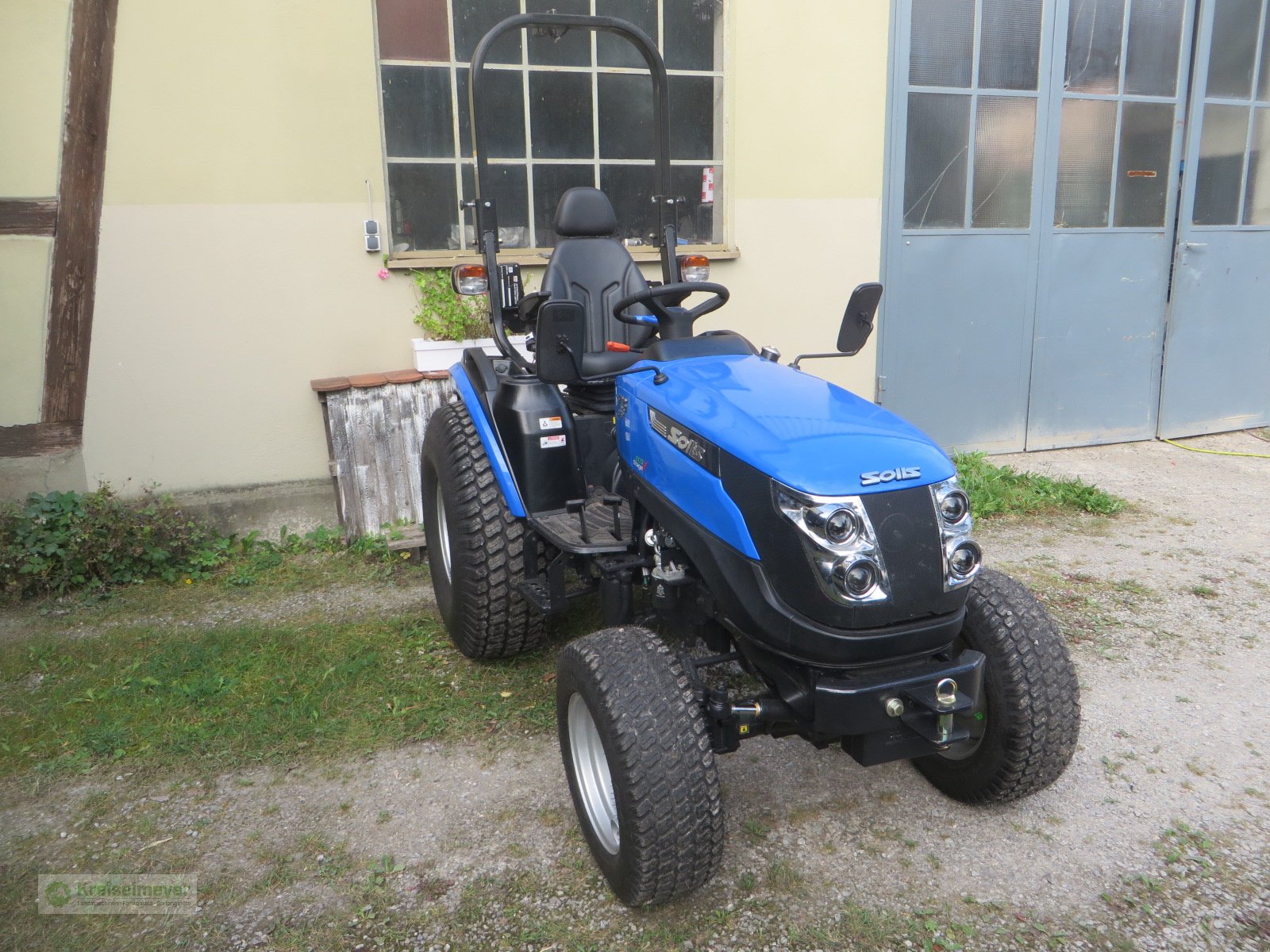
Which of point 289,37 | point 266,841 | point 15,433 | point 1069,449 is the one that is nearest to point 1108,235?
point 1069,449

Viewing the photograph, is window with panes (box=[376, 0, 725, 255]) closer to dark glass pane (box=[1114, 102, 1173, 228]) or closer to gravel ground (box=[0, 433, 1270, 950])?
dark glass pane (box=[1114, 102, 1173, 228])

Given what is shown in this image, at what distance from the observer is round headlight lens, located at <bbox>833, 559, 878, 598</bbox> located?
1.90 metres

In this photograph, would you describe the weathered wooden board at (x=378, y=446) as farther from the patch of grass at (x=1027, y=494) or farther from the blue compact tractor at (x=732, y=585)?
the patch of grass at (x=1027, y=494)

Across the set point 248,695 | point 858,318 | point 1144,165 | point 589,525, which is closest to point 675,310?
point 858,318

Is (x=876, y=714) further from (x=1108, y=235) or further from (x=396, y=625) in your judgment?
(x=1108, y=235)

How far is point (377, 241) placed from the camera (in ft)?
14.5

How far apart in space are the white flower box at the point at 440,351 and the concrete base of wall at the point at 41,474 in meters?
1.56

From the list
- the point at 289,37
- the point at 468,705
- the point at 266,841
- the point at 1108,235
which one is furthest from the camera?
the point at 1108,235

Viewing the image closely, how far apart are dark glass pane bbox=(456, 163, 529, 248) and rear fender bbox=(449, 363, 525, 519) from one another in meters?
1.69

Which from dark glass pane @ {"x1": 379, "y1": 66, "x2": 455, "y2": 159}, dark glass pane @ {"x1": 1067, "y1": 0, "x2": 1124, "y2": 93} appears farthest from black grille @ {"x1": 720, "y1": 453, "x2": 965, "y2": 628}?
dark glass pane @ {"x1": 1067, "y1": 0, "x2": 1124, "y2": 93}

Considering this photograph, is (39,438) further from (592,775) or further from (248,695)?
(592,775)

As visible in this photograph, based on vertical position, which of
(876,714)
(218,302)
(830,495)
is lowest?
(876,714)

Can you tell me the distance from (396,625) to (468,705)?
2.38 feet

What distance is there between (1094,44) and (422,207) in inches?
157
